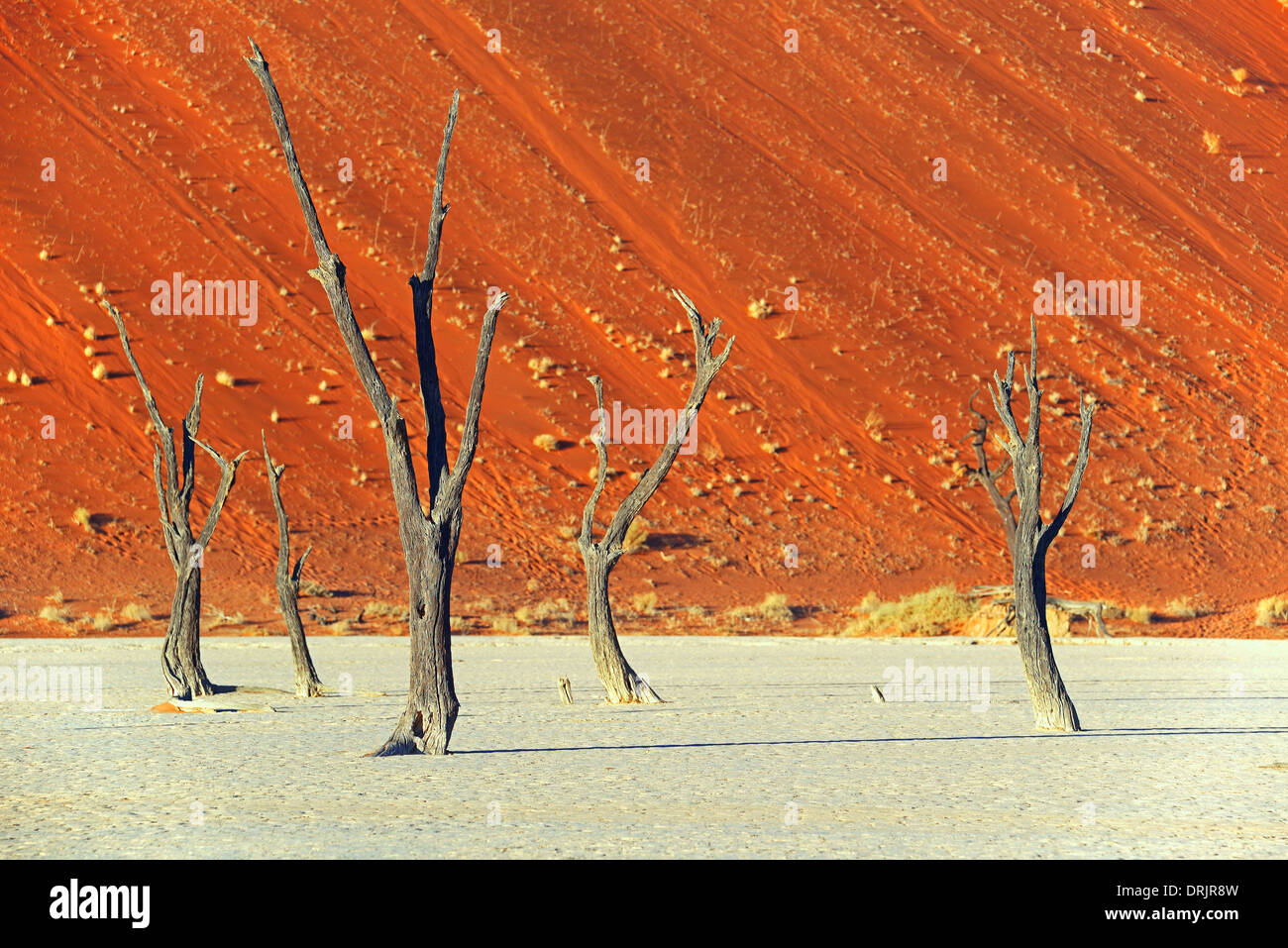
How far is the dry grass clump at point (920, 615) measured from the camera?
32.3m

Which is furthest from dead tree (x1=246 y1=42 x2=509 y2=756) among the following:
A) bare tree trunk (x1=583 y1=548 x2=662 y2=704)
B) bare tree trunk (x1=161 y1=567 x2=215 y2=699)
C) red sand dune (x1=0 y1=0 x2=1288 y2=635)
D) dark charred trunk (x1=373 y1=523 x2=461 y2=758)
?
red sand dune (x1=0 y1=0 x2=1288 y2=635)

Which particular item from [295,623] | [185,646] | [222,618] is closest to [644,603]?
[222,618]

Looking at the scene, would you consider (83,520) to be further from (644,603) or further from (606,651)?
(606,651)

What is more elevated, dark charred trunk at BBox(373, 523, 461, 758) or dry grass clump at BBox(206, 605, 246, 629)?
dark charred trunk at BBox(373, 523, 461, 758)

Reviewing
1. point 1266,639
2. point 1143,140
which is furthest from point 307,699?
point 1143,140

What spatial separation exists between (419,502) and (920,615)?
22.4 meters

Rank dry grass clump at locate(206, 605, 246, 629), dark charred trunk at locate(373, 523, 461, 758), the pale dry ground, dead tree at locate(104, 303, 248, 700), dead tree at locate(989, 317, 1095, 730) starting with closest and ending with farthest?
the pale dry ground
dark charred trunk at locate(373, 523, 461, 758)
dead tree at locate(989, 317, 1095, 730)
dead tree at locate(104, 303, 248, 700)
dry grass clump at locate(206, 605, 246, 629)

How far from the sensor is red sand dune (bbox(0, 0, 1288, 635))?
125 feet

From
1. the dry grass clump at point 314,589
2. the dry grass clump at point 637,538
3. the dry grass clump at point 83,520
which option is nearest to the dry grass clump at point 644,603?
the dry grass clump at point 637,538

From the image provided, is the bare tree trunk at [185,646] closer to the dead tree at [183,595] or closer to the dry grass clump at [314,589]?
the dead tree at [183,595]

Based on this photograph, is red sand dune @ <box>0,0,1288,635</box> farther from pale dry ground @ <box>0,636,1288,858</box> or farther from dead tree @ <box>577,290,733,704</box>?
pale dry ground @ <box>0,636,1288,858</box>

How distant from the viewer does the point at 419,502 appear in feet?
39.9

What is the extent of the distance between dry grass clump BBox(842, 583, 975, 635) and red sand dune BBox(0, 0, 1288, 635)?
6.07 feet

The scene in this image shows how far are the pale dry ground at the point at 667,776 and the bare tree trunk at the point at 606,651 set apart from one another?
402 mm
